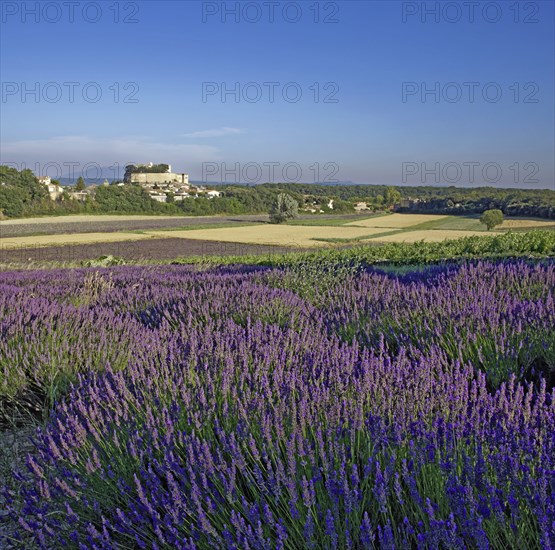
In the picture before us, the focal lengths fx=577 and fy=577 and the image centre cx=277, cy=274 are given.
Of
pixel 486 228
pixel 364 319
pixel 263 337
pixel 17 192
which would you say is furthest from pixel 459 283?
pixel 17 192

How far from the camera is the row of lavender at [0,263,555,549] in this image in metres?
1.48

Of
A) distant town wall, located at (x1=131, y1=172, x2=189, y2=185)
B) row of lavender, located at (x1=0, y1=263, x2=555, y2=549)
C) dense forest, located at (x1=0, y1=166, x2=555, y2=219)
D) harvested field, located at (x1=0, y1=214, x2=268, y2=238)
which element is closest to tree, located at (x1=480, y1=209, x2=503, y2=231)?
dense forest, located at (x1=0, y1=166, x2=555, y2=219)

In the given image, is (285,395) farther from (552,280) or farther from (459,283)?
(552,280)

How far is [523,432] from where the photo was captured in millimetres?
1844

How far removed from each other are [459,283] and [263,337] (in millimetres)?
2370

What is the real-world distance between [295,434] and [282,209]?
197ft

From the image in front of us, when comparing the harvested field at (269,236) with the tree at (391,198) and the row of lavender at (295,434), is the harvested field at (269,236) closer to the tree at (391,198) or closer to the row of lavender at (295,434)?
the row of lavender at (295,434)

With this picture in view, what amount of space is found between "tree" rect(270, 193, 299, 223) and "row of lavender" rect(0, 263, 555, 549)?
5700 cm

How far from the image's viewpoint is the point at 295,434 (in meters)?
1.85

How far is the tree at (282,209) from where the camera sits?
6125 centimetres

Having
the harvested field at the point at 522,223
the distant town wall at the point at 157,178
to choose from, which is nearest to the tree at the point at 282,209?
the harvested field at the point at 522,223

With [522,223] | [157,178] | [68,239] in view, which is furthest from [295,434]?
[157,178]

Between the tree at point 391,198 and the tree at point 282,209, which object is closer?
the tree at point 282,209

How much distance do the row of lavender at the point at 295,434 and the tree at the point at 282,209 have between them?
5700 centimetres
